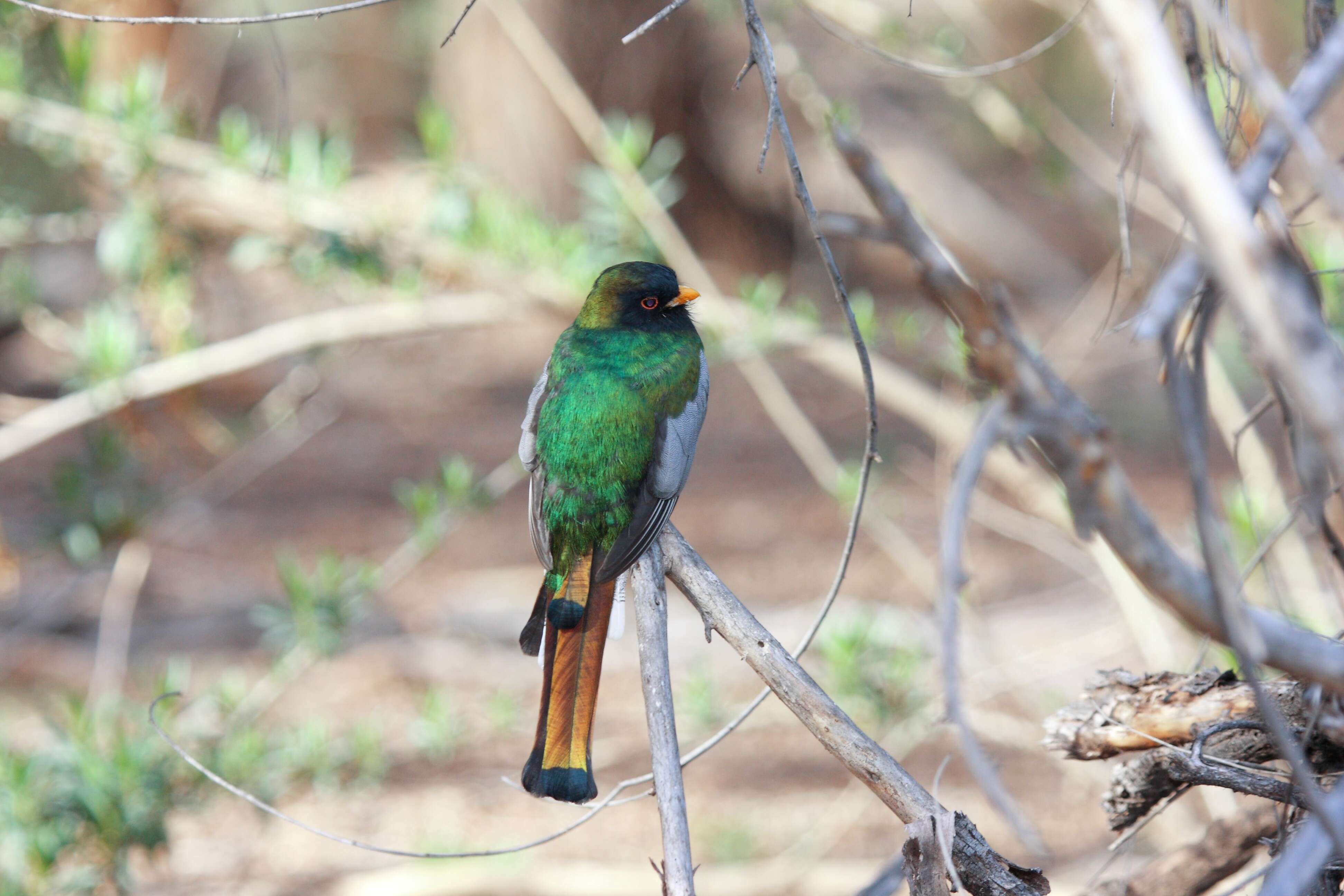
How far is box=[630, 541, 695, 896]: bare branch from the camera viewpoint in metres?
1.45

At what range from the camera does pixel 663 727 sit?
159 cm

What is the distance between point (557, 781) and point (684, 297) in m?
1.18

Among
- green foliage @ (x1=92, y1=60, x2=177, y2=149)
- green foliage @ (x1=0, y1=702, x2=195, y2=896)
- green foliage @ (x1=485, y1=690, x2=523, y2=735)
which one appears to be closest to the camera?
green foliage @ (x1=0, y1=702, x2=195, y2=896)

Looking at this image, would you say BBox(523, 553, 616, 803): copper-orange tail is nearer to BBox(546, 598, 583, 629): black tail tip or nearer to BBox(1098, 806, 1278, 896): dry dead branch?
BBox(546, 598, 583, 629): black tail tip

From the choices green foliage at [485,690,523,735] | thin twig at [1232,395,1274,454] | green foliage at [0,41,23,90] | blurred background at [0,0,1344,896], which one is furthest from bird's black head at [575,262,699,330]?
green foliage at [0,41,23,90]

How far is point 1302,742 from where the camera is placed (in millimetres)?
1529

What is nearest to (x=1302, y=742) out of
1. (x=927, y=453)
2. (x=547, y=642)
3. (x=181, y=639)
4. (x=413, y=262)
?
(x=547, y=642)

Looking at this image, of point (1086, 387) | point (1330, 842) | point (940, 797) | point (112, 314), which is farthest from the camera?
point (1086, 387)

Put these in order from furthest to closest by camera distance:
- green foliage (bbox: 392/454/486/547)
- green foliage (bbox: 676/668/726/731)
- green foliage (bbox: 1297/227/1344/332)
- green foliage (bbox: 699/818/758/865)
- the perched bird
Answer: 1. green foliage (bbox: 699/818/758/865)
2. green foliage (bbox: 676/668/726/731)
3. green foliage (bbox: 392/454/486/547)
4. green foliage (bbox: 1297/227/1344/332)
5. the perched bird

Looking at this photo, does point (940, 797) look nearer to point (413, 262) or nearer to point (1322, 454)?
point (413, 262)

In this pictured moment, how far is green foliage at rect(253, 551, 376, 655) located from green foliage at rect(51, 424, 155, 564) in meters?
0.61

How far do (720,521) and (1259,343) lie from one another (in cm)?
699

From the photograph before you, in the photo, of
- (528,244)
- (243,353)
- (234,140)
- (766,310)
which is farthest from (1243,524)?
(234,140)

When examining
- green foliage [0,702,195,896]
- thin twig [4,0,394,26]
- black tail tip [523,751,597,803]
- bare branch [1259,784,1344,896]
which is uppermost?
thin twig [4,0,394,26]
